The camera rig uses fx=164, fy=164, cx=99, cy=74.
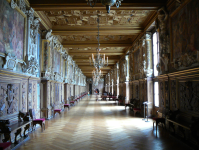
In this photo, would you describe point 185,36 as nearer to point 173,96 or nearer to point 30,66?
point 173,96

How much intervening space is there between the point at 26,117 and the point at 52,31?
651cm

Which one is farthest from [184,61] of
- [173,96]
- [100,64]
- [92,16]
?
[92,16]

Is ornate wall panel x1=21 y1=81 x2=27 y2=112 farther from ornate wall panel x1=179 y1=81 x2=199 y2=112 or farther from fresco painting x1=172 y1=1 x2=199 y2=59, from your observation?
fresco painting x1=172 y1=1 x2=199 y2=59

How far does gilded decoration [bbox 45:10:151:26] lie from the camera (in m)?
9.03

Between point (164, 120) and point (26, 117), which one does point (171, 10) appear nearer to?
A: point (164, 120)

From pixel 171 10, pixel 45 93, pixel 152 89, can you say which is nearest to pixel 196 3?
pixel 171 10

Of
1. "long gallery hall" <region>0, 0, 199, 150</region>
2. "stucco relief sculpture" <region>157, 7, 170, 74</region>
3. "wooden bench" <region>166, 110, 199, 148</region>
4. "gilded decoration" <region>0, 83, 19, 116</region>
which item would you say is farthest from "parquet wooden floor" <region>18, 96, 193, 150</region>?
"stucco relief sculpture" <region>157, 7, 170, 74</region>

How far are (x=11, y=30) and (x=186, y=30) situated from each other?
6409 mm

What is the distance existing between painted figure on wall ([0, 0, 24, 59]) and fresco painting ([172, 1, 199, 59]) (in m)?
6.31

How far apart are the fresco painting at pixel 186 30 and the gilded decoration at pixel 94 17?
282 cm

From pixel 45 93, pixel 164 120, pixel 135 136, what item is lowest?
pixel 135 136

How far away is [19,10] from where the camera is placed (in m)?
6.62

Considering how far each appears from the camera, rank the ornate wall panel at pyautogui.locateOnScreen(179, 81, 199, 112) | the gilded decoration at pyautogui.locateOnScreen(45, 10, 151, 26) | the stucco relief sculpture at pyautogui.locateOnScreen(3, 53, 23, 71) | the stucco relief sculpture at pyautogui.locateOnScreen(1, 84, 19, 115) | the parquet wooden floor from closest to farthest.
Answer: the parquet wooden floor → the ornate wall panel at pyautogui.locateOnScreen(179, 81, 199, 112) → the stucco relief sculpture at pyautogui.locateOnScreen(3, 53, 23, 71) → the stucco relief sculpture at pyautogui.locateOnScreen(1, 84, 19, 115) → the gilded decoration at pyautogui.locateOnScreen(45, 10, 151, 26)

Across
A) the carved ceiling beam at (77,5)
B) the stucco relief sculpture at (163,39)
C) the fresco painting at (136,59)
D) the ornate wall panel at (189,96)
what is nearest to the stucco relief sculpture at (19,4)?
the carved ceiling beam at (77,5)
